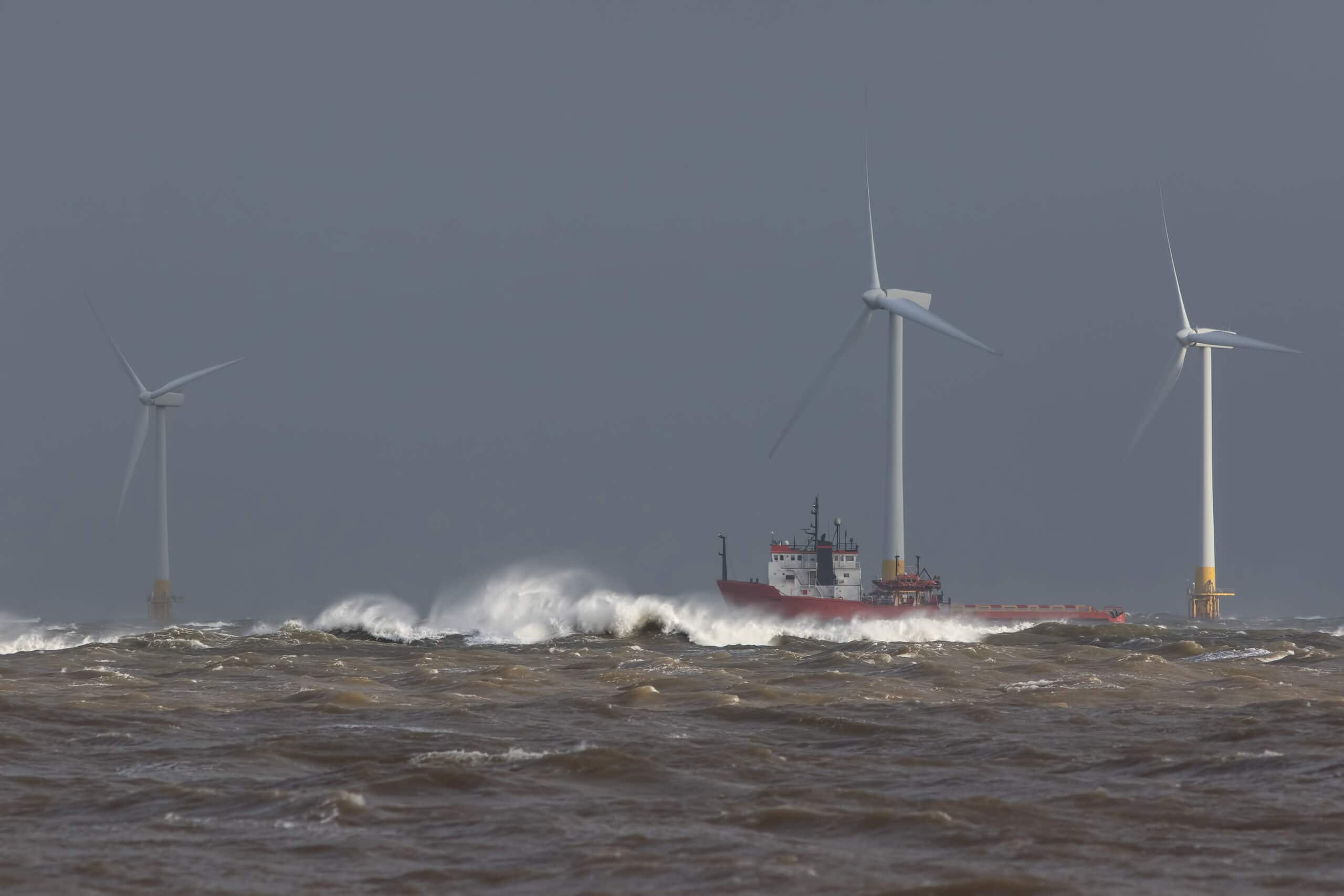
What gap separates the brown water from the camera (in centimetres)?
1881

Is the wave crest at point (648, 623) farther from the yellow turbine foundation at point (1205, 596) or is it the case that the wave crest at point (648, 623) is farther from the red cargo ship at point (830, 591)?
the yellow turbine foundation at point (1205, 596)

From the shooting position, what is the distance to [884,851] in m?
20.0

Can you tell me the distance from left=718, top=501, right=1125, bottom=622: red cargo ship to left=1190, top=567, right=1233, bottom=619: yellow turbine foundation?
59.7 m

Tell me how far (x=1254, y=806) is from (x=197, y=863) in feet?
55.5

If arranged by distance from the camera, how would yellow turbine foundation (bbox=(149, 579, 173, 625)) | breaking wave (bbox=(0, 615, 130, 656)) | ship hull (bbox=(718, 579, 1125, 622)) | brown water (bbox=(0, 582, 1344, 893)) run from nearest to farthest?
brown water (bbox=(0, 582, 1344, 893)) < breaking wave (bbox=(0, 615, 130, 656)) < ship hull (bbox=(718, 579, 1125, 622)) < yellow turbine foundation (bbox=(149, 579, 173, 625))

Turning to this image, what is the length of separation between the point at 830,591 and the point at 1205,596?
253ft

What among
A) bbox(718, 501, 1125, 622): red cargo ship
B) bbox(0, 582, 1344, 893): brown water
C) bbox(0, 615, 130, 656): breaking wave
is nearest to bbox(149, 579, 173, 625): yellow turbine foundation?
bbox(0, 615, 130, 656): breaking wave

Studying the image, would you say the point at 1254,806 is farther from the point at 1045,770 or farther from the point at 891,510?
the point at 891,510

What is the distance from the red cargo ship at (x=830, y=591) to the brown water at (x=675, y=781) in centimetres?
6491

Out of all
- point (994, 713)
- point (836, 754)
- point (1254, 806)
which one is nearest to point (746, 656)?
point (994, 713)

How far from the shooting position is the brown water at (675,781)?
18812 mm

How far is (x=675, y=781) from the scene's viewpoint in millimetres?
26688

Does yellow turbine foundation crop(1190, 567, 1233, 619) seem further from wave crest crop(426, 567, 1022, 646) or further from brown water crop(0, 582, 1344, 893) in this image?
brown water crop(0, 582, 1344, 893)

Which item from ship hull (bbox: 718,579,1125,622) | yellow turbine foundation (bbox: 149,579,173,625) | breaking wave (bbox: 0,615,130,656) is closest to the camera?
breaking wave (bbox: 0,615,130,656)
